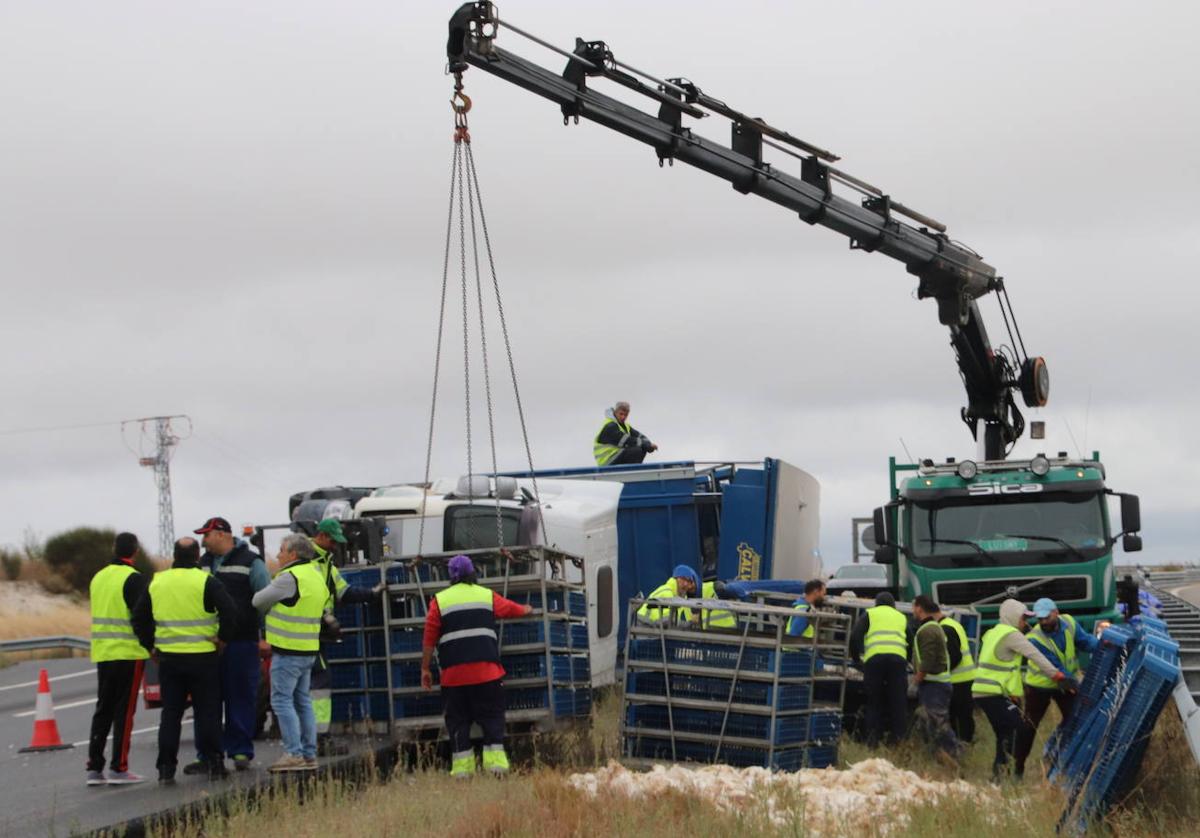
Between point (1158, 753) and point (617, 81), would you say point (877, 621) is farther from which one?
point (617, 81)

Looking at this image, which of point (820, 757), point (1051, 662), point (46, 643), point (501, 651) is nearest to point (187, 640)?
point (501, 651)

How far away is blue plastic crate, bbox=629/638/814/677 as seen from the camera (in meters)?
13.9

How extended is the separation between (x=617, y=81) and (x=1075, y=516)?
7109mm

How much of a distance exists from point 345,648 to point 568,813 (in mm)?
4100

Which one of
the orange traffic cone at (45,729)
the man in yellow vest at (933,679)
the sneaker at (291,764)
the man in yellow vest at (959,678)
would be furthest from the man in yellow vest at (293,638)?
the man in yellow vest at (959,678)

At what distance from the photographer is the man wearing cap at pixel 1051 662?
48.0ft

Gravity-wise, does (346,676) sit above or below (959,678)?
above

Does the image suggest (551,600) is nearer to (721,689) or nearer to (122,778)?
(721,689)

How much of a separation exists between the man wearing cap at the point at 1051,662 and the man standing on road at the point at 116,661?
732 centimetres

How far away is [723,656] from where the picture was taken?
14078 millimetres

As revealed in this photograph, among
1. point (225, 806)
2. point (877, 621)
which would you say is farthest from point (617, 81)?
point (225, 806)

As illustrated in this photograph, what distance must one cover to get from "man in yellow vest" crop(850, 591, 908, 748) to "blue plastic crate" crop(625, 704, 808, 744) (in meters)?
2.16

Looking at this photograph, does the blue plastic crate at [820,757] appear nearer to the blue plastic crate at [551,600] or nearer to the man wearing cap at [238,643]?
the blue plastic crate at [551,600]

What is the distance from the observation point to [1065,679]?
14516 mm
